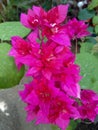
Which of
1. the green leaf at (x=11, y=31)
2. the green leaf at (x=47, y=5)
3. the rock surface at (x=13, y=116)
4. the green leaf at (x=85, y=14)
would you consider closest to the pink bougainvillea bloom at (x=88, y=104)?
the green leaf at (x=11, y=31)

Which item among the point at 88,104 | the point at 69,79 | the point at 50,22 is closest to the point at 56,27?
the point at 50,22

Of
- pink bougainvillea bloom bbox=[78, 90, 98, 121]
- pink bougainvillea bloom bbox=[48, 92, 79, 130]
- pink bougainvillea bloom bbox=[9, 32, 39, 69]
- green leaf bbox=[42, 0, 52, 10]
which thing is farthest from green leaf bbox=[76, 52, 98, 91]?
green leaf bbox=[42, 0, 52, 10]

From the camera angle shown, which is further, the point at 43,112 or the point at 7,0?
the point at 7,0

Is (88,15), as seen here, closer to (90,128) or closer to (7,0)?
(7,0)

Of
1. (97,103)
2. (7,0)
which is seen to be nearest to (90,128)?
(97,103)

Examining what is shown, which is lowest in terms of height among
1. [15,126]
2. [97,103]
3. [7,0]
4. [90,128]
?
[90,128]

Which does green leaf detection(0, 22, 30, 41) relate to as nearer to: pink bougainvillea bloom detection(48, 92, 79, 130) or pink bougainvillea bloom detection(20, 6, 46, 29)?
pink bougainvillea bloom detection(20, 6, 46, 29)
